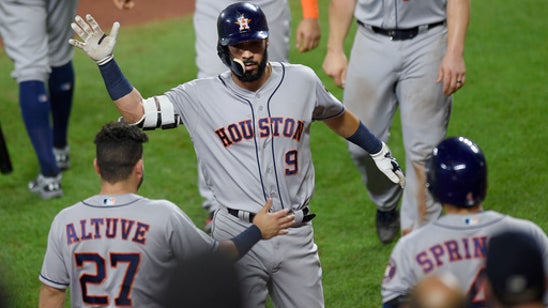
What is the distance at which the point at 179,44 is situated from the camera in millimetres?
10117

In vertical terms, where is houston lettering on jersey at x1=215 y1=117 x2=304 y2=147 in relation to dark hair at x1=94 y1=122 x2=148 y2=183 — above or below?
below

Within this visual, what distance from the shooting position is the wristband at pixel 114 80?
4434 millimetres

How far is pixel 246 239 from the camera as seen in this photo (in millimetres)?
4047

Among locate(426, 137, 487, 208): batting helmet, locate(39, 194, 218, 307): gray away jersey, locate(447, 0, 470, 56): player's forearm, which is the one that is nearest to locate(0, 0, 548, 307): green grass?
locate(39, 194, 218, 307): gray away jersey

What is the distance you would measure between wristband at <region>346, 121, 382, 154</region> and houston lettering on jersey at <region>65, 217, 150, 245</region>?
4.50 ft

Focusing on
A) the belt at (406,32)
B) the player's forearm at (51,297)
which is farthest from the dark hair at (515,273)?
the belt at (406,32)

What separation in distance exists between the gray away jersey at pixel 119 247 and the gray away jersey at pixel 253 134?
0.63 metres

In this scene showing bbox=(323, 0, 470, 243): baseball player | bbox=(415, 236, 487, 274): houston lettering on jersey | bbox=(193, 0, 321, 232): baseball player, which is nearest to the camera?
bbox=(415, 236, 487, 274): houston lettering on jersey

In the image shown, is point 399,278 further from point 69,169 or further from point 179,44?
point 179,44

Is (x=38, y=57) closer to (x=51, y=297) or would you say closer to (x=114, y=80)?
(x=114, y=80)

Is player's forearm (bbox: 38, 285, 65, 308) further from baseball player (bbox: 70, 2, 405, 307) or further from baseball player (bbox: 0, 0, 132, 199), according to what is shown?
baseball player (bbox: 0, 0, 132, 199)

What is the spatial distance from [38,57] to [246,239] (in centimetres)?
313

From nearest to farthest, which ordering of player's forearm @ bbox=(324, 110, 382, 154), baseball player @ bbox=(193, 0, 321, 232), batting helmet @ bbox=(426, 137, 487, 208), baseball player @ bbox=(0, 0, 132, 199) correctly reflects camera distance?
batting helmet @ bbox=(426, 137, 487, 208), player's forearm @ bbox=(324, 110, 382, 154), baseball player @ bbox=(193, 0, 321, 232), baseball player @ bbox=(0, 0, 132, 199)

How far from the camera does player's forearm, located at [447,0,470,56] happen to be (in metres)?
5.40
